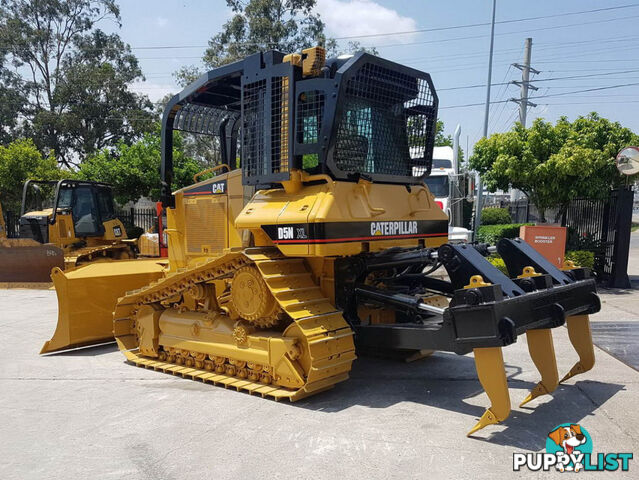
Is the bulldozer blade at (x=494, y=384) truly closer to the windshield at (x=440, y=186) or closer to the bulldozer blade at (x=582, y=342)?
the bulldozer blade at (x=582, y=342)

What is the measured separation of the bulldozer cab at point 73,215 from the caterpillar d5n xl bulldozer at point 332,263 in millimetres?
9260

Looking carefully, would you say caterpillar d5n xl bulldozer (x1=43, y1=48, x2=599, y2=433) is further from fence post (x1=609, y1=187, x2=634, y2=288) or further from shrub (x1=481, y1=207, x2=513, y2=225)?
shrub (x1=481, y1=207, x2=513, y2=225)

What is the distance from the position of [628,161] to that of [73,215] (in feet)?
44.5

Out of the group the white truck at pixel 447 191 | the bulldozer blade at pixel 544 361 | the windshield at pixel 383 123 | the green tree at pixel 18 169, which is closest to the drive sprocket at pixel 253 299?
the windshield at pixel 383 123

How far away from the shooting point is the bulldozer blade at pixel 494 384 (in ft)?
13.2

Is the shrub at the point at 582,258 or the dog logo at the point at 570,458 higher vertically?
the shrub at the point at 582,258

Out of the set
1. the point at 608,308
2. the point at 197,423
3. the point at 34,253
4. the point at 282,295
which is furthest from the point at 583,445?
the point at 34,253

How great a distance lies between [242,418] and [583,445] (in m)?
2.74

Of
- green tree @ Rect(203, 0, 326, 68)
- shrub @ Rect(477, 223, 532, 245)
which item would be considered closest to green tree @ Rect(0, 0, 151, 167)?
green tree @ Rect(203, 0, 326, 68)

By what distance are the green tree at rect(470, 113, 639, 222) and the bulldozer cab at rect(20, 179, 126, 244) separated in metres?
10.7

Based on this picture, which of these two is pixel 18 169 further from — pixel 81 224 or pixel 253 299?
pixel 253 299

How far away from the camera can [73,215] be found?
1472 centimetres

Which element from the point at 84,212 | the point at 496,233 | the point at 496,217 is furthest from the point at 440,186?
the point at 496,217

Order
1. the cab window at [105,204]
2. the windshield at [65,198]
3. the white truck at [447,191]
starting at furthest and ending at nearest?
the cab window at [105,204]
the windshield at [65,198]
the white truck at [447,191]
